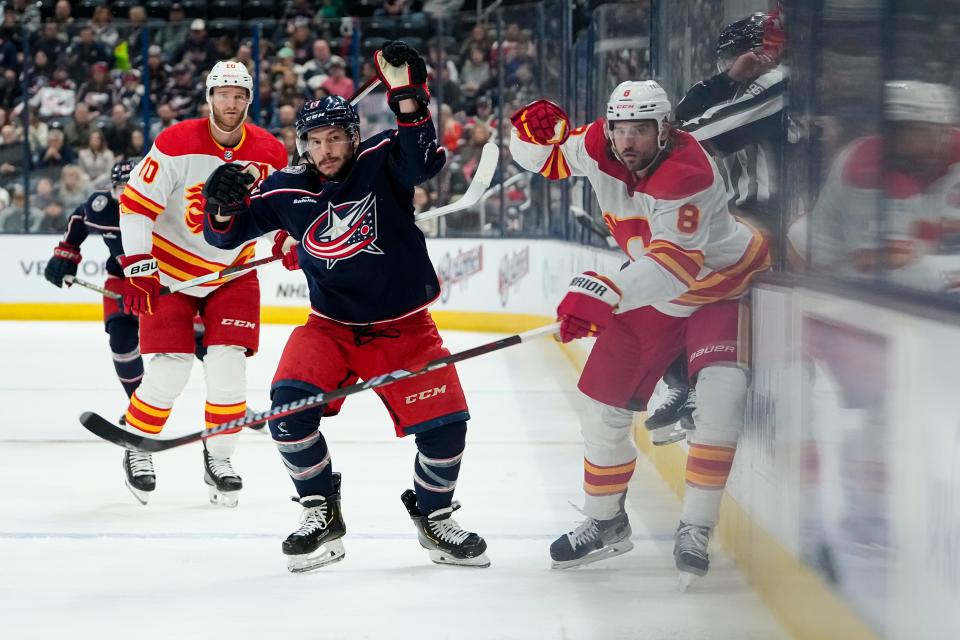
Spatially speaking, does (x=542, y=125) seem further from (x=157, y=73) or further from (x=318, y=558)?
(x=157, y=73)

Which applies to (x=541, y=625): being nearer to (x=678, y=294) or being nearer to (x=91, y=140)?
(x=678, y=294)

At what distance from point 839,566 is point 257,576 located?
1.30 meters

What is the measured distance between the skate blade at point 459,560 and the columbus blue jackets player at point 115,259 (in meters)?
1.99

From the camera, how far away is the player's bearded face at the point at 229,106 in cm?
342

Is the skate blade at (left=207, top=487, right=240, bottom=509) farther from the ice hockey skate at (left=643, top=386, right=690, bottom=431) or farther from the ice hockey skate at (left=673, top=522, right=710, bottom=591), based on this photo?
the ice hockey skate at (left=673, top=522, right=710, bottom=591)

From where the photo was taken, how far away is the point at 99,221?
4453mm

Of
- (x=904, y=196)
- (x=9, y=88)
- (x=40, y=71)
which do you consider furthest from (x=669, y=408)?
(x=9, y=88)

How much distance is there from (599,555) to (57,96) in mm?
8330

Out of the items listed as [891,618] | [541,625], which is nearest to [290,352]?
[541,625]

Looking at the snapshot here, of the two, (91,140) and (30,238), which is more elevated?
(91,140)

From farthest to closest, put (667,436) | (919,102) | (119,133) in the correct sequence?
(119,133) < (667,436) < (919,102)

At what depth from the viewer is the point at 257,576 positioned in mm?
2699

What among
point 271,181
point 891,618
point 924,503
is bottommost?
point 891,618

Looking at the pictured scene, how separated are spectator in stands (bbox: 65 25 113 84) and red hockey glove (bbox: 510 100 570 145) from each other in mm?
7820
